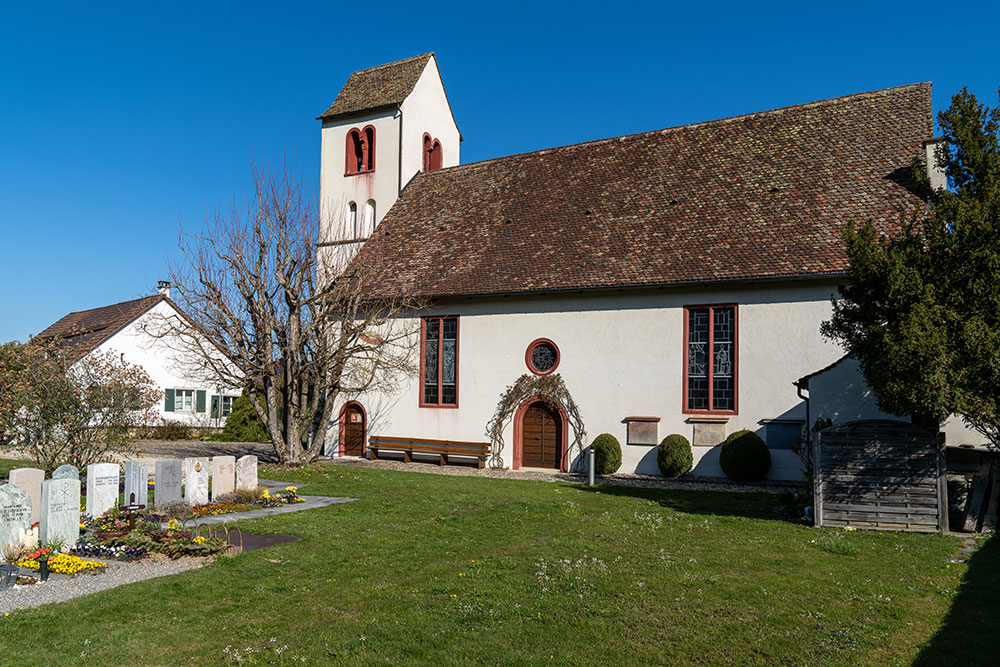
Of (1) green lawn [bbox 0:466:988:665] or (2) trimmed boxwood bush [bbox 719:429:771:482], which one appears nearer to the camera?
(1) green lawn [bbox 0:466:988:665]

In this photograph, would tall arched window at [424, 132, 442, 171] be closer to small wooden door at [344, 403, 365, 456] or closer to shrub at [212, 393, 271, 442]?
small wooden door at [344, 403, 365, 456]

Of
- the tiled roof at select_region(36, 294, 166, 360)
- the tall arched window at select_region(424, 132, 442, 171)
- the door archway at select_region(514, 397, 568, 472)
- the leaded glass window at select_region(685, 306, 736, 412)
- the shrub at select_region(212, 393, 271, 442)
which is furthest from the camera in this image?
the tiled roof at select_region(36, 294, 166, 360)

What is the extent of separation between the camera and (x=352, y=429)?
27281 millimetres

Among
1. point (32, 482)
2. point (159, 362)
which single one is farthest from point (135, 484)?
point (159, 362)

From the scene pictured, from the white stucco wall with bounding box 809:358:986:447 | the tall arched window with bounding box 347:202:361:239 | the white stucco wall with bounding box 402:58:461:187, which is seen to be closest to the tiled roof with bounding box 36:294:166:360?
the tall arched window with bounding box 347:202:361:239

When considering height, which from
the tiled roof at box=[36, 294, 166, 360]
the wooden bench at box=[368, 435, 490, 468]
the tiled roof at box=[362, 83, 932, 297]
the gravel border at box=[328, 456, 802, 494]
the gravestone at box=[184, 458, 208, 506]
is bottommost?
the gravel border at box=[328, 456, 802, 494]

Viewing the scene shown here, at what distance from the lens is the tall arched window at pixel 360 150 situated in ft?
→ 101

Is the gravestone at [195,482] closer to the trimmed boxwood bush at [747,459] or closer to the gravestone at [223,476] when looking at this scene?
the gravestone at [223,476]

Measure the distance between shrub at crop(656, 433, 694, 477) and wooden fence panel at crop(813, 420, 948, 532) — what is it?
7.26 m

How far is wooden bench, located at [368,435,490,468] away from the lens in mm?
23516

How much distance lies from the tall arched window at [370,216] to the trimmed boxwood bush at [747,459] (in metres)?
17.1

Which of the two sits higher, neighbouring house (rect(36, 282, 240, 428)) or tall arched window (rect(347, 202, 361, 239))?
tall arched window (rect(347, 202, 361, 239))

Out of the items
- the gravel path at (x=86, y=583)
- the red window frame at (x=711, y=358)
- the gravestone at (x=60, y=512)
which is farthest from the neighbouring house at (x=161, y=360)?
the gravel path at (x=86, y=583)

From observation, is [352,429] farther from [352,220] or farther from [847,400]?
[847,400]
